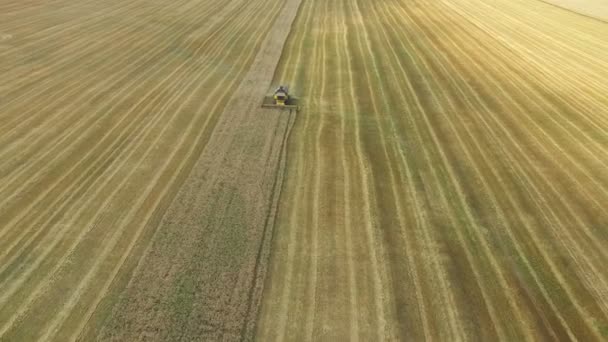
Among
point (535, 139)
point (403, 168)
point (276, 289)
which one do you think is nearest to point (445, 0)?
point (535, 139)

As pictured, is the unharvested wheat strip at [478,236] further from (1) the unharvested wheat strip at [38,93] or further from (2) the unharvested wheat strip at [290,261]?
(1) the unharvested wheat strip at [38,93]

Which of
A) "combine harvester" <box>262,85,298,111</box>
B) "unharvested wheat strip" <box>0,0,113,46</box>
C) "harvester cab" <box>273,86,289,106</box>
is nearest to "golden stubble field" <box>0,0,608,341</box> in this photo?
"combine harvester" <box>262,85,298,111</box>

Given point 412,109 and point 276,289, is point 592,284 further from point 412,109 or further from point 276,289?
point 412,109

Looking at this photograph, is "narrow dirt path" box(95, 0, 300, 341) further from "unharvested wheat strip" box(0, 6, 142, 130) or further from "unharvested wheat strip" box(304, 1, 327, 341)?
"unharvested wheat strip" box(0, 6, 142, 130)

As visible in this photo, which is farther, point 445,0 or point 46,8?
point 445,0

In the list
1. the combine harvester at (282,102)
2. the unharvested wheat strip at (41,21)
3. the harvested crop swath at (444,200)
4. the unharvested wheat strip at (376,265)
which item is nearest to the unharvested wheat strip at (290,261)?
the harvested crop swath at (444,200)
